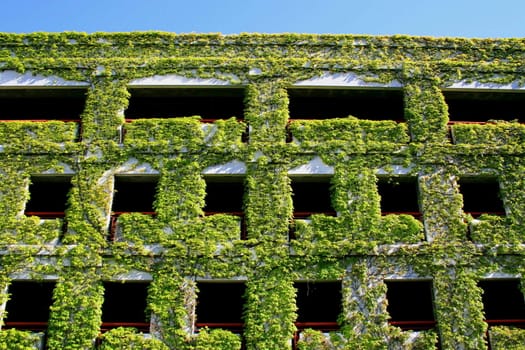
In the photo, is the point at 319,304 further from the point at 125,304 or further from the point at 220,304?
the point at 125,304

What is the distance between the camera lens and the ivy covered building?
17500 millimetres

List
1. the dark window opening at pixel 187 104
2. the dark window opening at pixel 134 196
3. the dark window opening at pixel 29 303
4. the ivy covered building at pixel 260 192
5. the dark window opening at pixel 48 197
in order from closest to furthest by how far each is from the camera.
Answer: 1. the ivy covered building at pixel 260 192
2. the dark window opening at pixel 29 303
3. the dark window opening at pixel 134 196
4. the dark window opening at pixel 48 197
5. the dark window opening at pixel 187 104

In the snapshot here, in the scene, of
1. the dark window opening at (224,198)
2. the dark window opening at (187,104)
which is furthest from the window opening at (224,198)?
the dark window opening at (187,104)

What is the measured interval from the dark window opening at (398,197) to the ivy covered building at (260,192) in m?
0.08

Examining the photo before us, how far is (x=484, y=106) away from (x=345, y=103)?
559 centimetres

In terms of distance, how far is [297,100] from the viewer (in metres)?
22.1

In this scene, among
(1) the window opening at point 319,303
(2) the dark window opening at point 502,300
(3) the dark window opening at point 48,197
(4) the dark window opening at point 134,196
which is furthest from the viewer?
(3) the dark window opening at point 48,197

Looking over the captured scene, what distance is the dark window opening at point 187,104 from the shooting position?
21.6 m

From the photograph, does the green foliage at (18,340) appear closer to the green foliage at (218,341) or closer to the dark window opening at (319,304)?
the green foliage at (218,341)

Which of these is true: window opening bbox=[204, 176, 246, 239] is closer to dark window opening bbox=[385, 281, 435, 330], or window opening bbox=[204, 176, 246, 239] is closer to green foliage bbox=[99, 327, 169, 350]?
green foliage bbox=[99, 327, 169, 350]

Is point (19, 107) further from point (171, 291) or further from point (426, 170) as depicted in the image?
point (426, 170)

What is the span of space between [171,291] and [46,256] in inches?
168

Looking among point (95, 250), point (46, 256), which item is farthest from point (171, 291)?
point (46, 256)

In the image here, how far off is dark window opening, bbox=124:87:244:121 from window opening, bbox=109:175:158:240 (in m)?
3.19
